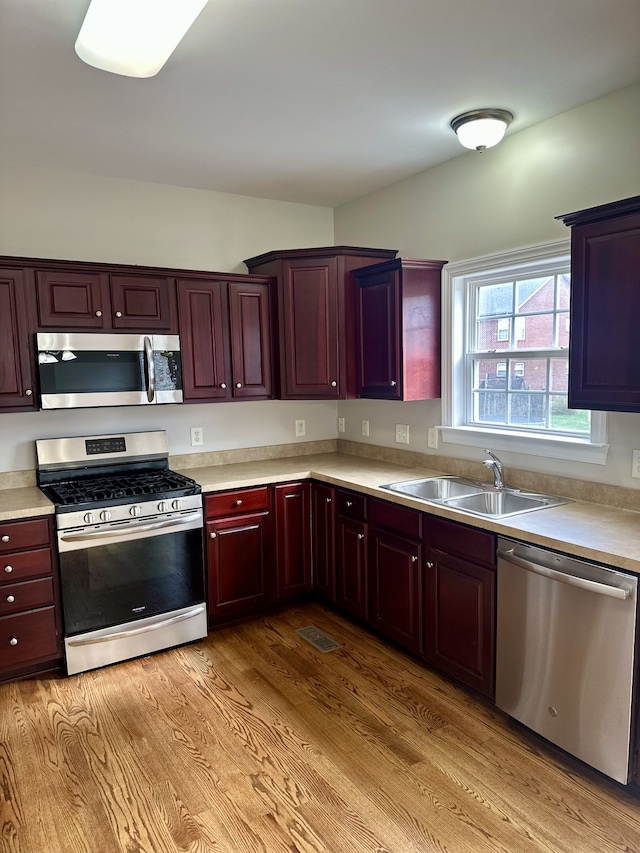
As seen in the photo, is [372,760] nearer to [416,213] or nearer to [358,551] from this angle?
[358,551]

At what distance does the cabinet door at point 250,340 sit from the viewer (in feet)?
11.6

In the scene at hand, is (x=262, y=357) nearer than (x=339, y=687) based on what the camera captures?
No

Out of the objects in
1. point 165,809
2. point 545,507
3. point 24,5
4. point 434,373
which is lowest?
point 165,809

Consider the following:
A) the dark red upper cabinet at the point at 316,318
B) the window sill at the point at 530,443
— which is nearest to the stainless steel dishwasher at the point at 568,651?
the window sill at the point at 530,443

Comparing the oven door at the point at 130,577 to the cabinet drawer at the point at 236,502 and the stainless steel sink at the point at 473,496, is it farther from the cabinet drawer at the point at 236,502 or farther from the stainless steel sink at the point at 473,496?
the stainless steel sink at the point at 473,496

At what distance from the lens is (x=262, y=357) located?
3.66 m

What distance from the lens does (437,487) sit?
3281 millimetres

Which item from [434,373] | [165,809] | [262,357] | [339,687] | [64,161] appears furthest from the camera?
[262,357]

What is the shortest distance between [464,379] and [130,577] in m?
2.12

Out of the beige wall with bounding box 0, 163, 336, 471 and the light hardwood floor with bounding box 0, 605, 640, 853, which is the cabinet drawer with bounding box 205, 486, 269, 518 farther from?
the light hardwood floor with bounding box 0, 605, 640, 853

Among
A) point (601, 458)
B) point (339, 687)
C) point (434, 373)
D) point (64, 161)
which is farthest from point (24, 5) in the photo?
point (339, 687)

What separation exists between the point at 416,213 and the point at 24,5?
90.3 inches

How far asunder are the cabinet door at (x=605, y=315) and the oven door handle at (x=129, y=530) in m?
1.99

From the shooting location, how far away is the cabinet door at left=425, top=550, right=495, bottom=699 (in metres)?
2.49
